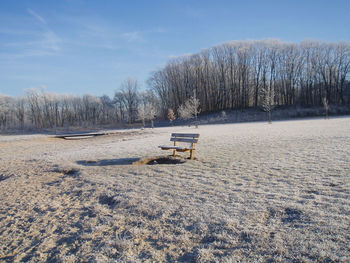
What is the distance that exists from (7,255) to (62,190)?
254cm

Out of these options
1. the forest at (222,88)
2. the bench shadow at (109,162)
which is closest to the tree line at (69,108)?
the forest at (222,88)

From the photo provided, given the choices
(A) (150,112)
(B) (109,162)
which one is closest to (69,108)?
(A) (150,112)

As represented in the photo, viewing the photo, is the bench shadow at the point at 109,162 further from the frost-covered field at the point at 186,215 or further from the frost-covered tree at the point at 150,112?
the frost-covered tree at the point at 150,112

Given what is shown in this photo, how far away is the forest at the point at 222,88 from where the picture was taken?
52.6 meters

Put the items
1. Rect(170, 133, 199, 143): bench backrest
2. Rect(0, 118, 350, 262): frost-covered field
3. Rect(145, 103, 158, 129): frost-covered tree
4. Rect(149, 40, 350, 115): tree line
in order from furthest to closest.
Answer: Rect(149, 40, 350, 115): tree line
Rect(145, 103, 158, 129): frost-covered tree
Rect(170, 133, 199, 143): bench backrest
Rect(0, 118, 350, 262): frost-covered field

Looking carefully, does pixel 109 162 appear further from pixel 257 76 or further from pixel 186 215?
pixel 257 76

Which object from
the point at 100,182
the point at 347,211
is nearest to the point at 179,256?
the point at 347,211

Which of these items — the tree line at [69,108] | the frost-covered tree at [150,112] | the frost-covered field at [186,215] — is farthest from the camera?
the tree line at [69,108]

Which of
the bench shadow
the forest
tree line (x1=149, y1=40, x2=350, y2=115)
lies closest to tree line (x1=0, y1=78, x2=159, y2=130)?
the forest

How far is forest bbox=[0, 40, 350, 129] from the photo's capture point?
52.6 m

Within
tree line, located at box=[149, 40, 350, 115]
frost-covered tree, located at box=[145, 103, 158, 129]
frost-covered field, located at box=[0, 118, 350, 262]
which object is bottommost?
frost-covered field, located at box=[0, 118, 350, 262]

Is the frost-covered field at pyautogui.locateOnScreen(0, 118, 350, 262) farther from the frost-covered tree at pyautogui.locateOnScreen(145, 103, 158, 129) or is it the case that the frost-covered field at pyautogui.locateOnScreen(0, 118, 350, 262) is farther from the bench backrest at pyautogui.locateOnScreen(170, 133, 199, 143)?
the frost-covered tree at pyautogui.locateOnScreen(145, 103, 158, 129)

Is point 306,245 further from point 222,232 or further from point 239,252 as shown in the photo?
point 222,232

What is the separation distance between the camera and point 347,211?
3311 millimetres
